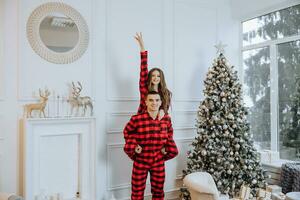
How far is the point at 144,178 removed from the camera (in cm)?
337

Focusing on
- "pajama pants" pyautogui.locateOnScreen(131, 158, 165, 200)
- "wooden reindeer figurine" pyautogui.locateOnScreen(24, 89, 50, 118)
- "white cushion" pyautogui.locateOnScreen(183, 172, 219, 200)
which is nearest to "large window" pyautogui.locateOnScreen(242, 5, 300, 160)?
"white cushion" pyautogui.locateOnScreen(183, 172, 219, 200)

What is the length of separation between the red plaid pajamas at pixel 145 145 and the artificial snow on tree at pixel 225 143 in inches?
24.0

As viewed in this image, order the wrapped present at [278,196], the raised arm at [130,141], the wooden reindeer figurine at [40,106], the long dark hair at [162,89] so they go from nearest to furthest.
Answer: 1. the wooden reindeer figurine at [40,106]
2. the raised arm at [130,141]
3. the wrapped present at [278,196]
4. the long dark hair at [162,89]

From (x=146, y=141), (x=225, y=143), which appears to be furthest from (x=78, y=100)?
(x=225, y=143)

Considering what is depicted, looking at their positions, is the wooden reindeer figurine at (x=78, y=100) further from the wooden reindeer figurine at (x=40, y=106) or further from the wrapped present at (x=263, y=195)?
the wrapped present at (x=263, y=195)

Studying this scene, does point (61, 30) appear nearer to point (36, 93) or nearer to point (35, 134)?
point (36, 93)

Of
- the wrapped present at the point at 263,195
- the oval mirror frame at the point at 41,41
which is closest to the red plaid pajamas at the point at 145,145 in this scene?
the oval mirror frame at the point at 41,41

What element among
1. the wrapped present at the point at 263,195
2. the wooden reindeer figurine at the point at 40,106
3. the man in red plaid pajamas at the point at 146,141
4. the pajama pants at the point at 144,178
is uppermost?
the wooden reindeer figurine at the point at 40,106

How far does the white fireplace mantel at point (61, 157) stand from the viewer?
3.11 m

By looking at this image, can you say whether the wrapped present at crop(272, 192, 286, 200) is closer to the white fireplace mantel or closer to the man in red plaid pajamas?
the man in red plaid pajamas

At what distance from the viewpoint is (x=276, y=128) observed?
4.37 metres

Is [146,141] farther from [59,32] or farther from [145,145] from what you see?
[59,32]

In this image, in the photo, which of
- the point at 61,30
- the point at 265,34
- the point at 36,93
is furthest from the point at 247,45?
the point at 36,93

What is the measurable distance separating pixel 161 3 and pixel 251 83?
6.56 feet
